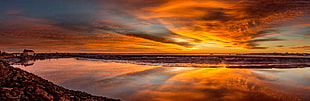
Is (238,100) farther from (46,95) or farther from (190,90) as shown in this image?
(46,95)

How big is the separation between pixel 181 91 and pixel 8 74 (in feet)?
20.2

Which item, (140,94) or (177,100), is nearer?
(177,100)

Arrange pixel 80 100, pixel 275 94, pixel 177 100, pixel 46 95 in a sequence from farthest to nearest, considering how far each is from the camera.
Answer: pixel 275 94 < pixel 177 100 < pixel 80 100 < pixel 46 95

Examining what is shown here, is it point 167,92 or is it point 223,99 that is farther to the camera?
point 167,92

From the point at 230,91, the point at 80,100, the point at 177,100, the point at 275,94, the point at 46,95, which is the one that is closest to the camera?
the point at 46,95

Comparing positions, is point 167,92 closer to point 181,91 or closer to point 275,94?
point 181,91

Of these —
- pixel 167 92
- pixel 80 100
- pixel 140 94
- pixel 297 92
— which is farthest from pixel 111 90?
pixel 297 92

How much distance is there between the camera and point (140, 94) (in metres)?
7.90

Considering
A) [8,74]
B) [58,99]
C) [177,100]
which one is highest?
[8,74]

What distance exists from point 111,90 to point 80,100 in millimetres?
2999

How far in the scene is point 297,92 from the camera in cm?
832

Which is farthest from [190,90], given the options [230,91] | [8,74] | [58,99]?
[8,74]

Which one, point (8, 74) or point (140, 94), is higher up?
point (8, 74)

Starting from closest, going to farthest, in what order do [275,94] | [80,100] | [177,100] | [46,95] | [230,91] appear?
A: 1. [46,95]
2. [80,100]
3. [177,100]
4. [275,94]
5. [230,91]
